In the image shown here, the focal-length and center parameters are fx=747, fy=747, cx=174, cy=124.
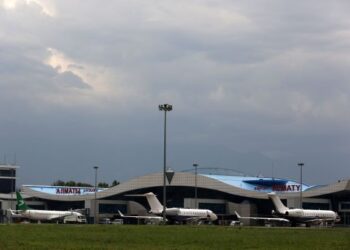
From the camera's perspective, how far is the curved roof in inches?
5915

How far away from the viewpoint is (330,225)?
5089 inches

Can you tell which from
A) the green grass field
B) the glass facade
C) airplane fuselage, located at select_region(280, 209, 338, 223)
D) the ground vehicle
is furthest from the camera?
the glass facade

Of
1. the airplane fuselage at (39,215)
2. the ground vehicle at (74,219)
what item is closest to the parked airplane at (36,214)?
the airplane fuselage at (39,215)

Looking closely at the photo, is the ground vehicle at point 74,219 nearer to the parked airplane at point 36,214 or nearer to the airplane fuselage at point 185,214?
the parked airplane at point 36,214

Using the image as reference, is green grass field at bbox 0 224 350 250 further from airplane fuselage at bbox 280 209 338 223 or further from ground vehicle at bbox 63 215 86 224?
ground vehicle at bbox 63 215 86 224

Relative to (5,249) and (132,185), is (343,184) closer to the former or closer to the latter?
(132,185)

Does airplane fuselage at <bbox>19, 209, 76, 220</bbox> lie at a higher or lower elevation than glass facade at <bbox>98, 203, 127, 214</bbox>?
lower

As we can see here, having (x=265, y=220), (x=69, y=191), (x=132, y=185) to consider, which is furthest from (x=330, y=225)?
(x=69, y=191)

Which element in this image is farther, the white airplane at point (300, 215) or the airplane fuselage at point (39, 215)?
the airplane fuselage at point (39, 215)

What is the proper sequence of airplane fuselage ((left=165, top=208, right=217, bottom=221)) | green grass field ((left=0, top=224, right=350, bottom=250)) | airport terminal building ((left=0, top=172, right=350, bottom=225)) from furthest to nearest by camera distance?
1. airport terminal building ((left=0, top=172, right=350, bottom=225))
2. airplane fuselage ((left=165, top=208, right=217, bottom=221))
3. green grass field ((left=0, top=224, right=350, bottom=250))

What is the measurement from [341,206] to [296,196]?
493 inches

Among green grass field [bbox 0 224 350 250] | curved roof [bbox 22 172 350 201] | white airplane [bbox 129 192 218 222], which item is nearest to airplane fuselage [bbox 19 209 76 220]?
white airplane [bbox 129 192 218 222]

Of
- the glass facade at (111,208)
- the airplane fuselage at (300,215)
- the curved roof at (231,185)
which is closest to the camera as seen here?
the airplane fuselage at (300,215)

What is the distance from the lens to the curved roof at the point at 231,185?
150 m
